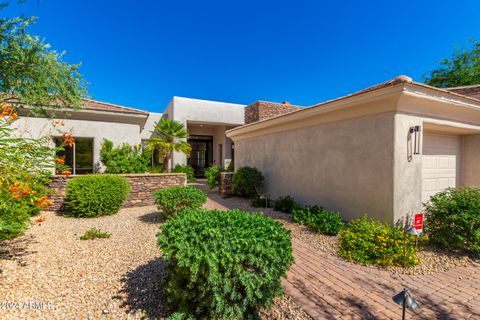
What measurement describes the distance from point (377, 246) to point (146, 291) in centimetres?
420

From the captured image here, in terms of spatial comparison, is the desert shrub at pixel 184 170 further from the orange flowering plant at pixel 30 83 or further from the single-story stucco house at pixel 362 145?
the orange flowering plant at pixel 30 83

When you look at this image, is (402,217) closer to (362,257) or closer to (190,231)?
(362,257)

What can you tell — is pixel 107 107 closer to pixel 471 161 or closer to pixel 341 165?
pixel 341 165

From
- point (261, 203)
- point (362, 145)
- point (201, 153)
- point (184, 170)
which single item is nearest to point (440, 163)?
point (362, 145)

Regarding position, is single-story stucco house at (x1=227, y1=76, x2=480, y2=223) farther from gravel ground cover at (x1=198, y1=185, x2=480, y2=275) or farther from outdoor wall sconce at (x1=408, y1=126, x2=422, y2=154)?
gravel ground cover at (x1=198, y1=185, x2=480, y2=275)

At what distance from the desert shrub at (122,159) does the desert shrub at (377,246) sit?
30.2 ft

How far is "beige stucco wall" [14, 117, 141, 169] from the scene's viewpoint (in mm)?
9008

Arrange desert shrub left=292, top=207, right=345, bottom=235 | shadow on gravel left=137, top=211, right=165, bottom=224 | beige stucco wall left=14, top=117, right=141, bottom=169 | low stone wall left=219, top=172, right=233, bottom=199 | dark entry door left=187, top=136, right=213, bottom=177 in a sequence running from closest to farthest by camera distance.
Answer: desert shrub left=292, top=207, right=345, bottom=235 → shadow on gravel left=137, top=211, right=165, bottom=224 → beige stucco wall left=14, top=117, right=141, bottom=169 → low stone wall left=219, top=172, right=233, bottom=199 → dark entry door left=187, top=136, right=213, bottom=177

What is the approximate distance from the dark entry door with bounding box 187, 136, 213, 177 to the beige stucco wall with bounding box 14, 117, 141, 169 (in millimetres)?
8897

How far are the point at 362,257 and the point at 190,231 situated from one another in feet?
11.4

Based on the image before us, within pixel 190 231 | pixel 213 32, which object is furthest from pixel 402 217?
pixel 213 32

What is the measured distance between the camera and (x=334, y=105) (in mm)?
5969

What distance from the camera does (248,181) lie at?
9508 mm

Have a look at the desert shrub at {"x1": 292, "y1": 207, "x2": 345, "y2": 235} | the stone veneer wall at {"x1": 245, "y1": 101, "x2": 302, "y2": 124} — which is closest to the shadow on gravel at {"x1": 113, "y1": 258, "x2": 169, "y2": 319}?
the desert shrub at {"x1": 292, "y1": 207, "x2": 345, "y2": 235}
